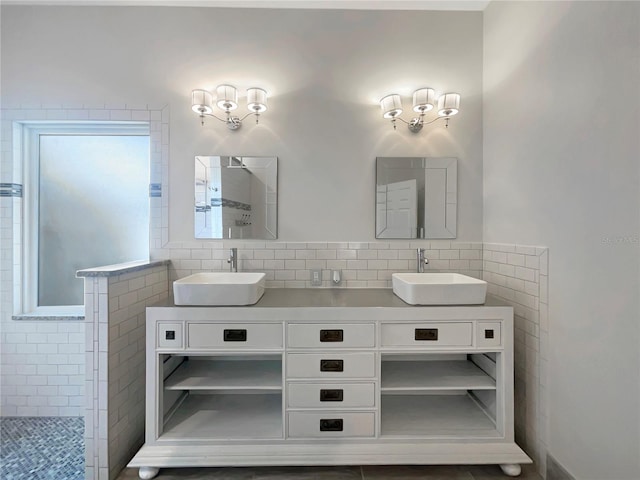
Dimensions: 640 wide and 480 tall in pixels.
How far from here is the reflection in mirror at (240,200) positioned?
209 cm

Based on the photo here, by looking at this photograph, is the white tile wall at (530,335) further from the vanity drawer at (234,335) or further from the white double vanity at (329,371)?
the vanity drawer at (234,335)

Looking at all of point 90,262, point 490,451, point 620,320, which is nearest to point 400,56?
point 620,320

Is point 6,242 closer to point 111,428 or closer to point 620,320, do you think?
point 111,428

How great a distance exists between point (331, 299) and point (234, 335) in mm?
583

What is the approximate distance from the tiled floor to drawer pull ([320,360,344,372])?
58cm

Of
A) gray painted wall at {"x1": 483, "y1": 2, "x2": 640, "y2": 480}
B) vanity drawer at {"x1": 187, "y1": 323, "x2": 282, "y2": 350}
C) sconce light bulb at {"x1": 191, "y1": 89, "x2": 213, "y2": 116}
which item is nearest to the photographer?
gray painted wall at {"x1": 483, "y1": 2, "x2": 640, "y2": 480}

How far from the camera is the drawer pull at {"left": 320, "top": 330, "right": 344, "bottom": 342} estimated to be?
59.9 inches

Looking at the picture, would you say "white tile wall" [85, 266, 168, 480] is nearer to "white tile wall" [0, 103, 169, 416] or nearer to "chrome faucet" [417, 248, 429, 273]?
"white tile wall" [0, 103, 169, 416]

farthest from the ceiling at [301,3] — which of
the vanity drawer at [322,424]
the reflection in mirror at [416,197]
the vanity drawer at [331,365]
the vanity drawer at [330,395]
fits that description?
the vanity drawer at [322,424]

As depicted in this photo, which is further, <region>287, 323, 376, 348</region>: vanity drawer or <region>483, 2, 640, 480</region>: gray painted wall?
<region>287, 323, 376, 348</region>: vanity drawer

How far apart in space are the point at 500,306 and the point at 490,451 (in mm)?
773

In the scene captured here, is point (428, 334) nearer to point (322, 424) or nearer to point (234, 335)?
point (322, 424)

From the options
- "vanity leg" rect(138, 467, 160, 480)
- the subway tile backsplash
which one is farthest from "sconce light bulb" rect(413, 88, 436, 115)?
"vanity leg" rect(138, 467, 160, 480)

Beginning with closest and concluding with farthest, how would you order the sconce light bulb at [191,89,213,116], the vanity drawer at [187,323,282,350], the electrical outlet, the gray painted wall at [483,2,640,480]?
the gray painted wall at [483,2,640,480], the vanity drawer at [187,323,282,350], the sconce light bulb at [191,89,213,116], the electrical outlet
